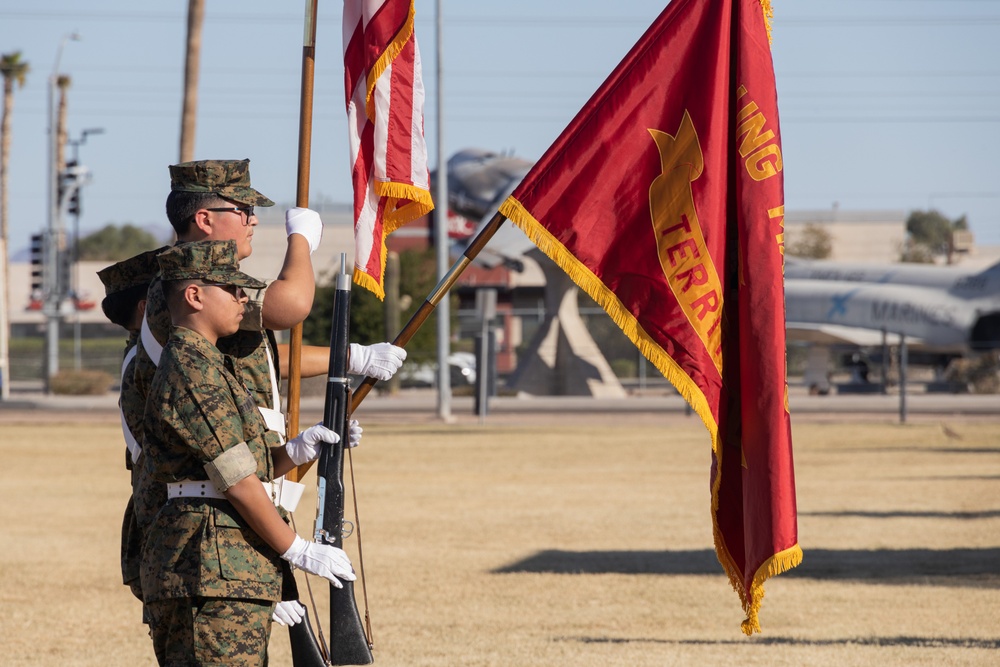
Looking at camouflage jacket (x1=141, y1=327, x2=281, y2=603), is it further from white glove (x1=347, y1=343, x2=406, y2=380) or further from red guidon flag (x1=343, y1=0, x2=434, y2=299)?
red guidon flag (x1=343, y1=0, x2=434, y2=299)

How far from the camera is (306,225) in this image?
15.5ft

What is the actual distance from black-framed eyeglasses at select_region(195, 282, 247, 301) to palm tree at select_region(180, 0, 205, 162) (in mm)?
22490

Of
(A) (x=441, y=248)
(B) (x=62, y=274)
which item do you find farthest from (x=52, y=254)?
(A) (x=441, y=248)

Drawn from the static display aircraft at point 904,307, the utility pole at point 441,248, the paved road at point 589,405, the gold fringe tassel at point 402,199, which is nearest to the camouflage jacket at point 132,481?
the gold fringe tassel at point 402,199

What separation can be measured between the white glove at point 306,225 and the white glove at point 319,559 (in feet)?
3.47

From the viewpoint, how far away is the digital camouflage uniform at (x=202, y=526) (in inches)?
157

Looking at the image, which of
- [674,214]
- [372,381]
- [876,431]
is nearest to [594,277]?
[674,214]

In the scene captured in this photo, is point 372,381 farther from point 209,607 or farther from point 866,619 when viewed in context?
point 866,619

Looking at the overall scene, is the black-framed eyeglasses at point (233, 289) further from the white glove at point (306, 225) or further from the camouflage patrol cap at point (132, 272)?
the camouflage patrol cap at point (132, 272)

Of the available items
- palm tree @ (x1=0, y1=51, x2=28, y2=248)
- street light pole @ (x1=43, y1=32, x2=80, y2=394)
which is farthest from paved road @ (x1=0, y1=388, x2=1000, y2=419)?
palm tree @ (x1=0, y1=51, x2=28, y2=248)

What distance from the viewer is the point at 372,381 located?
507 centimetres

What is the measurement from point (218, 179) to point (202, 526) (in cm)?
119

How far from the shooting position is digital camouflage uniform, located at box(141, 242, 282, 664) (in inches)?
157

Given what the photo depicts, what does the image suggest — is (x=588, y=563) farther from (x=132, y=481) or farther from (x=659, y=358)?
(x=132, y=481)
